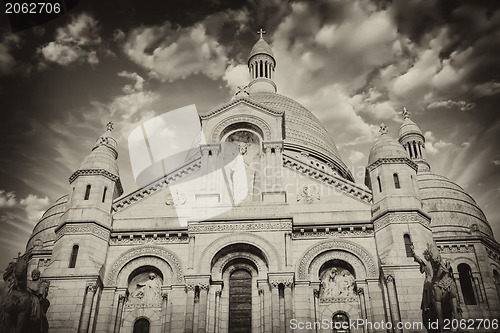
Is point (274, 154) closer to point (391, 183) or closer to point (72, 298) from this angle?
point (391, 183)

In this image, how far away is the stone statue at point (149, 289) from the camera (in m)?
24.0

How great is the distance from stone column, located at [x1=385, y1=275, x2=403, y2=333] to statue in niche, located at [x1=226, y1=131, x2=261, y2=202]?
8.37 metres

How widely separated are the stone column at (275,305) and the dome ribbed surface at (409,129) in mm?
25708

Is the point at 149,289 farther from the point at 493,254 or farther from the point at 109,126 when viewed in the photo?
the point at 493,254

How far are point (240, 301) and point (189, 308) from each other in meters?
2.43

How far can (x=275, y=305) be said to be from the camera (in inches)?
874

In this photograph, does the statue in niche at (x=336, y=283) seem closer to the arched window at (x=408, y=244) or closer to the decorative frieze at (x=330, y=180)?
the arched window at (x=408, y=244)

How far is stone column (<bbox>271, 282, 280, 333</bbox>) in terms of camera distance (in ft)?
71.2

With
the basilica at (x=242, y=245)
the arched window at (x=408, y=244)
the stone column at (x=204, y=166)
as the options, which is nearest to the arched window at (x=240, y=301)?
the basilica at (x=242, y=245)

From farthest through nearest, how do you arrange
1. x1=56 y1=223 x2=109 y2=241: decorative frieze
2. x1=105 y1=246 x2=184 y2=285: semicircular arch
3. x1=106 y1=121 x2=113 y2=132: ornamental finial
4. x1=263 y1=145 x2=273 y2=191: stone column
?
x1=106 y1=121 x2=113 y2=132: ornamental finial
x1=263 y1=145 x2=273 y2=191: stone column
x1=56 y1=223 x2=109 y2=241: decorative frieze
x1=105 y1=246 x2=184 y2=285: semicircular arch

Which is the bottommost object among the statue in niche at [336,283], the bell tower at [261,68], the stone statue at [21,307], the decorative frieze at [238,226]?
the stone statue at [21,307]

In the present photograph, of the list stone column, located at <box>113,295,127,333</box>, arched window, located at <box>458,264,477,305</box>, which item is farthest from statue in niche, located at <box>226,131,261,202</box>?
arched window, located at <box>458,264,477,305</box>

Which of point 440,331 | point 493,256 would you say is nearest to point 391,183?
point 440,331

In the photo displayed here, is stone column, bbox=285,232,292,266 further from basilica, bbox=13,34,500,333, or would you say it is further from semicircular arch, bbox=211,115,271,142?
semicircular arch, bbox=211,115,271,142
